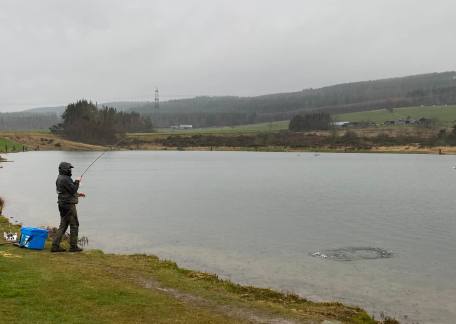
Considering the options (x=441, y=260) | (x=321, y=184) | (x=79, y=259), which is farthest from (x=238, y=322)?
(x=321, y=184)

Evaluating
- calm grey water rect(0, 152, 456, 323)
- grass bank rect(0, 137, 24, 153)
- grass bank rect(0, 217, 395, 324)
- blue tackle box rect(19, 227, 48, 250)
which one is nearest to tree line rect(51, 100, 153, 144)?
grass bank rect(0, 137, 24, 153)

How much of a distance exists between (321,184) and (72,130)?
123 m

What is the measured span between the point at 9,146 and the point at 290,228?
359 ft

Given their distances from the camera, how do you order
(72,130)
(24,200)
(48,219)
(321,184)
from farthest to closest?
(72,130) → (321,184) → (24,200) → (48,219)

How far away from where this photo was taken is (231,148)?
14900 centimetres

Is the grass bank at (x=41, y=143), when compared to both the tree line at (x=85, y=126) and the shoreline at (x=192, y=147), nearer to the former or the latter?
the shoreline at (x=192, y=147)

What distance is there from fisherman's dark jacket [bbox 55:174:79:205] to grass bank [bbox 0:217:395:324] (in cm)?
172

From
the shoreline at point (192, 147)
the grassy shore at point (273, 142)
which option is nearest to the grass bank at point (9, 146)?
the grassy shore at point (273, 142)

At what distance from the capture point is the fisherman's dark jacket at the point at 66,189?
51.5 ft

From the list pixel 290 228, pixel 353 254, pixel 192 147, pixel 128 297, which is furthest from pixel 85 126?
pixel 128 297

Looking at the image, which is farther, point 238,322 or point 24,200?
point 24,200

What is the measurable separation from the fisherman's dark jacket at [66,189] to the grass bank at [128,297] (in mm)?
1723

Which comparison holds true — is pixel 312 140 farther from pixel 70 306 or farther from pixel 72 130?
pixel 70 306

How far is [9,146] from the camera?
121188 millimetres
